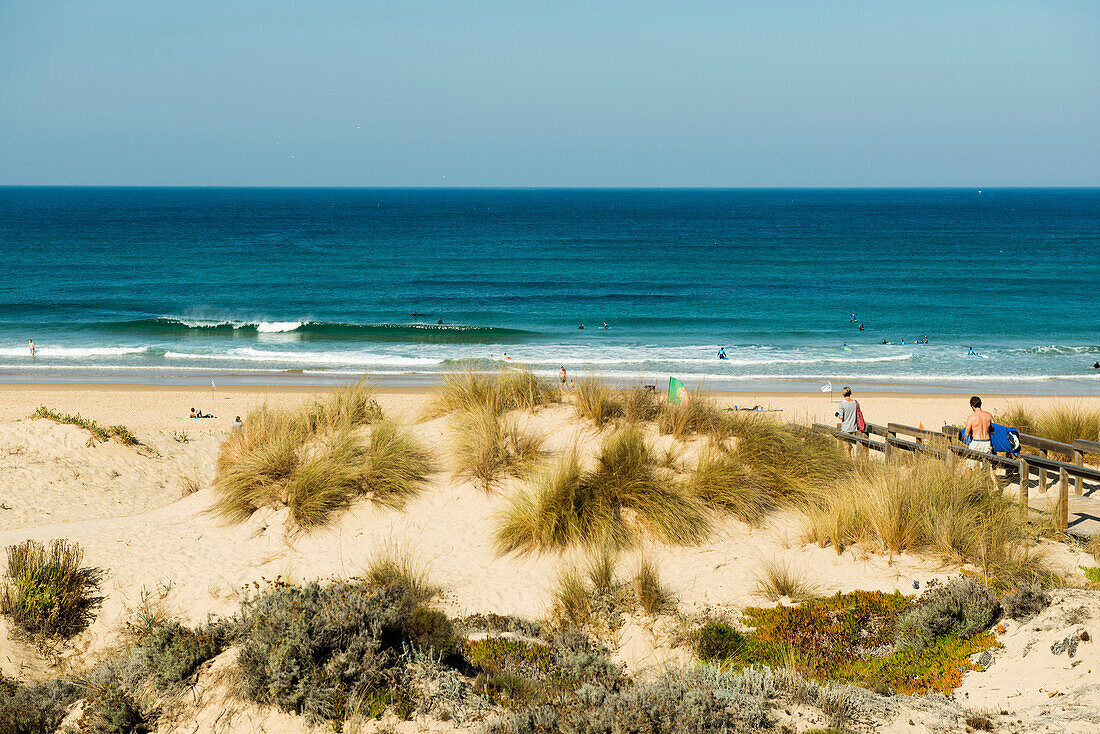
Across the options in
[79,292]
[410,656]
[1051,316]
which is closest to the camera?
[410,656]

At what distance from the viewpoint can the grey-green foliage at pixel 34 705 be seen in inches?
207

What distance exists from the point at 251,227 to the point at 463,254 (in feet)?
137

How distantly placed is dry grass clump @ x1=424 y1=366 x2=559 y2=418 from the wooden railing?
13.7 feet

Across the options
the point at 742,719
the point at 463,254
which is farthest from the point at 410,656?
the point at 463,254

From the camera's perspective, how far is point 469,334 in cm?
3506

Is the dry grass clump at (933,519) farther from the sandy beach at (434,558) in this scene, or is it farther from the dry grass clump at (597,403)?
the dry grass clump at (597,403)

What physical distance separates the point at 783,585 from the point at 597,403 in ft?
13.3

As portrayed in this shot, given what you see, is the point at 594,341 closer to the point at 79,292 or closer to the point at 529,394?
the point at 529,394

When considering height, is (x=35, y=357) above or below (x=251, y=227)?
below

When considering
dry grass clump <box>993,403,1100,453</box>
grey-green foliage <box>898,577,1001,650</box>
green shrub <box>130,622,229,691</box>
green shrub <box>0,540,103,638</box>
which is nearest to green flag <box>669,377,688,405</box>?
A: grey-green foliage <box>898,577,1001,650</box>

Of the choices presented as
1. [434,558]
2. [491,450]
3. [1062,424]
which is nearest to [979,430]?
[1062,424]

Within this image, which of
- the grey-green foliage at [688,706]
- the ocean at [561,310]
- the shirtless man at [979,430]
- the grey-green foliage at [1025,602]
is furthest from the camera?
the ocean at [561,310]

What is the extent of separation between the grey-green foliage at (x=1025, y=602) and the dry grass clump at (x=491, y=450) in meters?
5.32

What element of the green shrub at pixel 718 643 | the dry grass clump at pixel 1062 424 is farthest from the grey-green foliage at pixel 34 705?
the dry grass clump at pixel 1062 424
